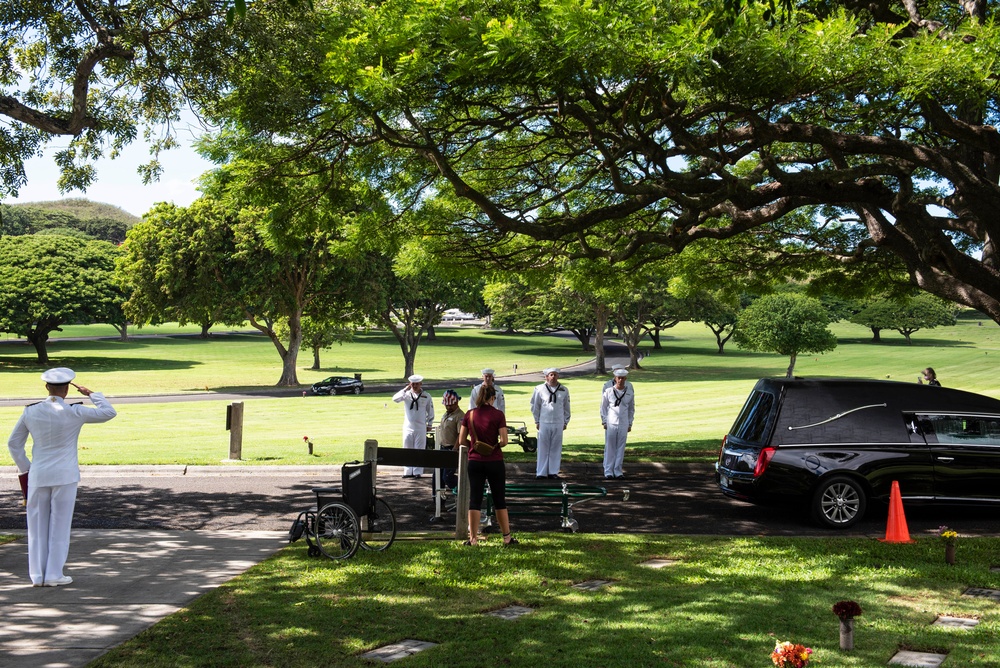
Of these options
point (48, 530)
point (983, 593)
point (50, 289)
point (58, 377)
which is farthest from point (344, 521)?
point (50, 289)

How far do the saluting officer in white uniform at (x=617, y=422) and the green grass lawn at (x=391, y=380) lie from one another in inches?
61.2

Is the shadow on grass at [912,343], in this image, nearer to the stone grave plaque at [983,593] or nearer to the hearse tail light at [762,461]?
the hearse tail light at [762,461]

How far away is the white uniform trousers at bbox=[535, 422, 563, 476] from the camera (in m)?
15.1

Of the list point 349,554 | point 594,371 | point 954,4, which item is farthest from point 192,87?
point 594,371

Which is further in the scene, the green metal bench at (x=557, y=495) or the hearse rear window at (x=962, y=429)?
the hearse rear window at (x=962, y=429)

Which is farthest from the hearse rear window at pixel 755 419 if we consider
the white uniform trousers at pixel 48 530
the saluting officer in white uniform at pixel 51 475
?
the white uniform trousers at pixel 48 530

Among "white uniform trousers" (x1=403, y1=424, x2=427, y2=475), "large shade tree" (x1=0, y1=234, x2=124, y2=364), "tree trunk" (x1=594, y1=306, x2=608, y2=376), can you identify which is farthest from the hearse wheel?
"large shade tree" (x1=0, y1=234, x2=124, y2=364)

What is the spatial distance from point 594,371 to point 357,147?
57583 millimetres

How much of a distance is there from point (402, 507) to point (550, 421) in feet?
11.0

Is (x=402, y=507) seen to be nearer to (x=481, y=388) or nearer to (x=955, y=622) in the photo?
(x=481, y=388)

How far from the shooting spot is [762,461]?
11148 millimetres

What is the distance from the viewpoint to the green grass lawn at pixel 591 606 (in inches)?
237

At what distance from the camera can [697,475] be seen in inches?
616

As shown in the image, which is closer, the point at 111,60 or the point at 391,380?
the point at 111,60
